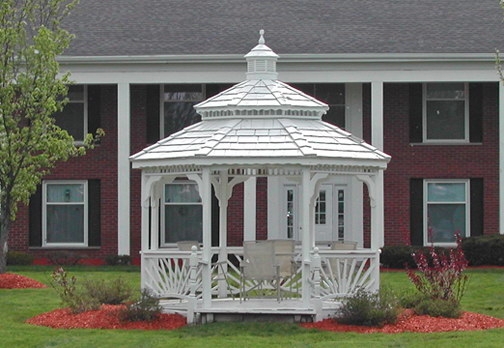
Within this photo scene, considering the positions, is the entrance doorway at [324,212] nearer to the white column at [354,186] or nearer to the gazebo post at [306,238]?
the white column at [354,186]

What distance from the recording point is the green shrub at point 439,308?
2003cm

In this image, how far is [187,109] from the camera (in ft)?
121

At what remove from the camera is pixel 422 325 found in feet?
63.8

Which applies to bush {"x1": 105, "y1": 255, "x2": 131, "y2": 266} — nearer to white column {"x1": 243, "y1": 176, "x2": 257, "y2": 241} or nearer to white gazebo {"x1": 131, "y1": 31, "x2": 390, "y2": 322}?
white column {"x1": 243, "y1": 176, "x2": 257, "y2": 241}

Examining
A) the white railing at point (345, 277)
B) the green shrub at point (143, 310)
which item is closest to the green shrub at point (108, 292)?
the green shrub at point (143, 310)

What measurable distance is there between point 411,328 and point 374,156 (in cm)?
319

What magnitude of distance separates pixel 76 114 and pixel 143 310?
57.2 ft

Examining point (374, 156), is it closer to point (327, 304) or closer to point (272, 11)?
point (327, 304)

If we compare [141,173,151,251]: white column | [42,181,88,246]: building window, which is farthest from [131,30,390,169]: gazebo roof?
[42,181,88,246]: building window

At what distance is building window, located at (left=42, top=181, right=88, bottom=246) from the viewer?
36.9 metres

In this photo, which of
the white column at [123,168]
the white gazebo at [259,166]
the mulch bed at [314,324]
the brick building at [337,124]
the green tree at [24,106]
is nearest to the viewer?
the mulch bed at [314,324]

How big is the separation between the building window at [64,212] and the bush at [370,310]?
1786cm

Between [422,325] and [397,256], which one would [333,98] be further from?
[422,325]

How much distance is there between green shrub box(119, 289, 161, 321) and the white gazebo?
0.52 metres
